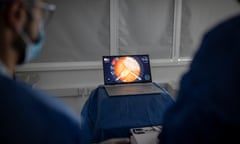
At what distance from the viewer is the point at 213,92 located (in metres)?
0.77

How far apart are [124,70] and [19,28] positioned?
167 cm

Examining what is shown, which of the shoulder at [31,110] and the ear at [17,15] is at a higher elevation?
the ear at [17,15]

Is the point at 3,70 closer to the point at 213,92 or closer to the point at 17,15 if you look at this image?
the point at 17,15

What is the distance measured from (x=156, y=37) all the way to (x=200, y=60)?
7.68 ft

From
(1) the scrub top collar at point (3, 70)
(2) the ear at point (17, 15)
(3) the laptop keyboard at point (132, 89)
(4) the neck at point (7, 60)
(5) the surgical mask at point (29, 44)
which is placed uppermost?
(2) the ear at point (17, 15)

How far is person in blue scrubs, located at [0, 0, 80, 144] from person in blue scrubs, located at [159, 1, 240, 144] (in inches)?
13.7

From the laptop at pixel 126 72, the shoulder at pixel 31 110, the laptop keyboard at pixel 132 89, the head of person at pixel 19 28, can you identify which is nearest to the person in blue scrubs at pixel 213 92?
the shoulder at pixel 31 110

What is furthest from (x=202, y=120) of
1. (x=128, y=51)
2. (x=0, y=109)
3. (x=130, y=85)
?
(x=128, y=51)

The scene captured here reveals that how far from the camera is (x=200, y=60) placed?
0.83 meters

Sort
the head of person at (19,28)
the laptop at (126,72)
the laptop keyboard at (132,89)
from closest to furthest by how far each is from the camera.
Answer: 1. the head of person at (19,28)
2. the laptop keyboard at (132,89)
3. the laptop at (126,72)

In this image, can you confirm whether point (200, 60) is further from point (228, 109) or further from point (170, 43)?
point (170, 43)

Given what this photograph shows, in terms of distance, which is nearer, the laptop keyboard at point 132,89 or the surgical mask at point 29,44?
the surgical mask at point 29,44

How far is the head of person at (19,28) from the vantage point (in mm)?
709

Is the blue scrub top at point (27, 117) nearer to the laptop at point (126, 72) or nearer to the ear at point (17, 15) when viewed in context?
the ear at point (17, 15)
